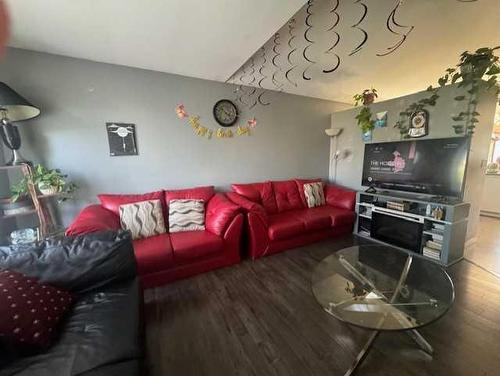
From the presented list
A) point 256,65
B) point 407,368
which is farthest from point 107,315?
point 256,65

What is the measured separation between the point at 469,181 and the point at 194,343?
3238mm

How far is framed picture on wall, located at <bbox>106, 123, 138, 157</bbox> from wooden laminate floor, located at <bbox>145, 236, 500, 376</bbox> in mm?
1619

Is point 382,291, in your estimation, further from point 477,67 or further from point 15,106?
point 15,106

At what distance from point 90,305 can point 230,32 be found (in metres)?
2.18

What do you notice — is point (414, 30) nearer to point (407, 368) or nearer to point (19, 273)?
point (407, 368)

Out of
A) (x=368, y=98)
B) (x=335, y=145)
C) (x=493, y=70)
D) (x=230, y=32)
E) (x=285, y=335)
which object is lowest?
(x=285, y=335)

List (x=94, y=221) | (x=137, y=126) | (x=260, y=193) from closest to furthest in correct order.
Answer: (x=94, y=221), (x=137, y=126), (x=260, y=193)

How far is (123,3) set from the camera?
55.0 inches

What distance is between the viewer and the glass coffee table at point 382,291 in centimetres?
118

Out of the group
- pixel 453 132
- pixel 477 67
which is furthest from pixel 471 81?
pixel 453 132

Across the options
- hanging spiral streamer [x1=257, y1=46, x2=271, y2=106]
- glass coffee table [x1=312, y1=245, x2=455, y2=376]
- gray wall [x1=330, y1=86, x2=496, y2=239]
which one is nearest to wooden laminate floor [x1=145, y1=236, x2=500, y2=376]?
glass coffee table [x1=312, y1=245, x2=455, y2=376]

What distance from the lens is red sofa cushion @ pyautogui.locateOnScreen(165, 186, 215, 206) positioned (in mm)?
2535

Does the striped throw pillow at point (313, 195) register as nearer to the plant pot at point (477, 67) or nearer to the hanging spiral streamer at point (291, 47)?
the hanging spiral streamer at point (291, 47)

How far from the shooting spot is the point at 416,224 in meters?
2.49
